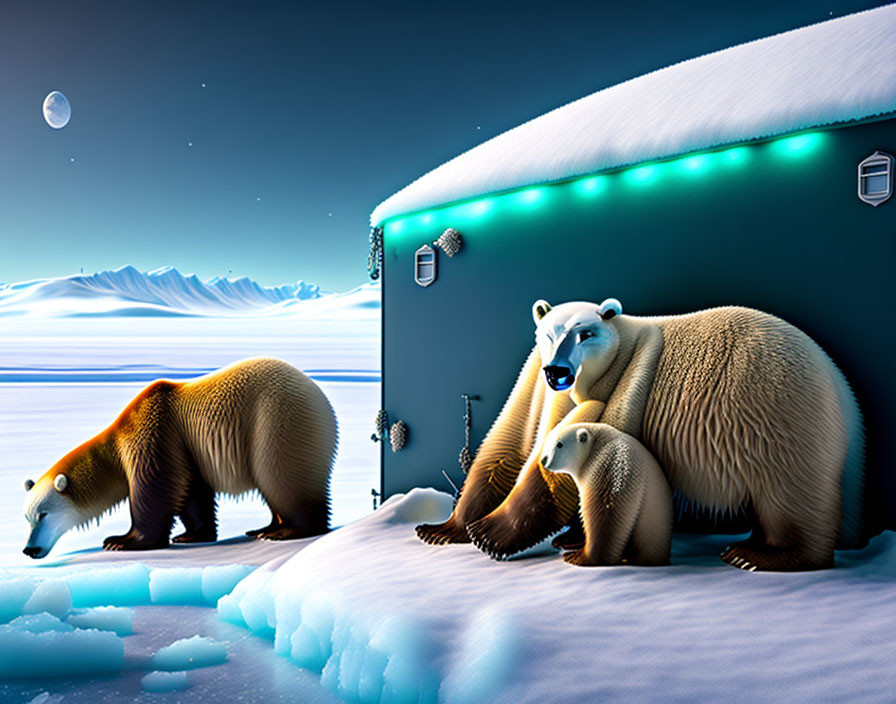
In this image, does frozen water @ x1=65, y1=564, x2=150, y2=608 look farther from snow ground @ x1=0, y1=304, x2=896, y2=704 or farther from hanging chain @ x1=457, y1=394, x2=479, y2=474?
hanging chain @ x1=457, y1=394, x2=479, y2=474

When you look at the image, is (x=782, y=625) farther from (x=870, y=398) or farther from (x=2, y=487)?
(x=2, y=487)

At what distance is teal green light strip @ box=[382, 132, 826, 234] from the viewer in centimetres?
392

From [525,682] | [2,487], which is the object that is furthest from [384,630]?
[2,487]

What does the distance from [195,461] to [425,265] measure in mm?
2179

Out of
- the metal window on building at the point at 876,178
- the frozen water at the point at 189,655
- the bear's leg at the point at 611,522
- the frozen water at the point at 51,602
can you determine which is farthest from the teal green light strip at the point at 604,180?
the frozen water at the point at 51,602

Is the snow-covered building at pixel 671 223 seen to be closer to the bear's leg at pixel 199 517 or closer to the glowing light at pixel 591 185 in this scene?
the glowing light at pixel 591 185

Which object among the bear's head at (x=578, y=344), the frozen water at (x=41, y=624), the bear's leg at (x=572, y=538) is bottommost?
the frozen water at (x=41, y=624)

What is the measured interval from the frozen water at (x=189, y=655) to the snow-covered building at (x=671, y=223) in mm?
2412

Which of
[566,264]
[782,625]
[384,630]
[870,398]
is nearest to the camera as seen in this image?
[782,625]

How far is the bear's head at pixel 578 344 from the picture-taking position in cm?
359

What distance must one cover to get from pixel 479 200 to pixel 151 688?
359 centimetres

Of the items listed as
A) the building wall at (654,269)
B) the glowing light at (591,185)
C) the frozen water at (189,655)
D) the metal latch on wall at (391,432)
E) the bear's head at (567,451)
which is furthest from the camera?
the metal latch on wall at (391,432)

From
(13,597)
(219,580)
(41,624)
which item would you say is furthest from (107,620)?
(219,580)

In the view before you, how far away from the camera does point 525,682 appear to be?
93.1 inches
